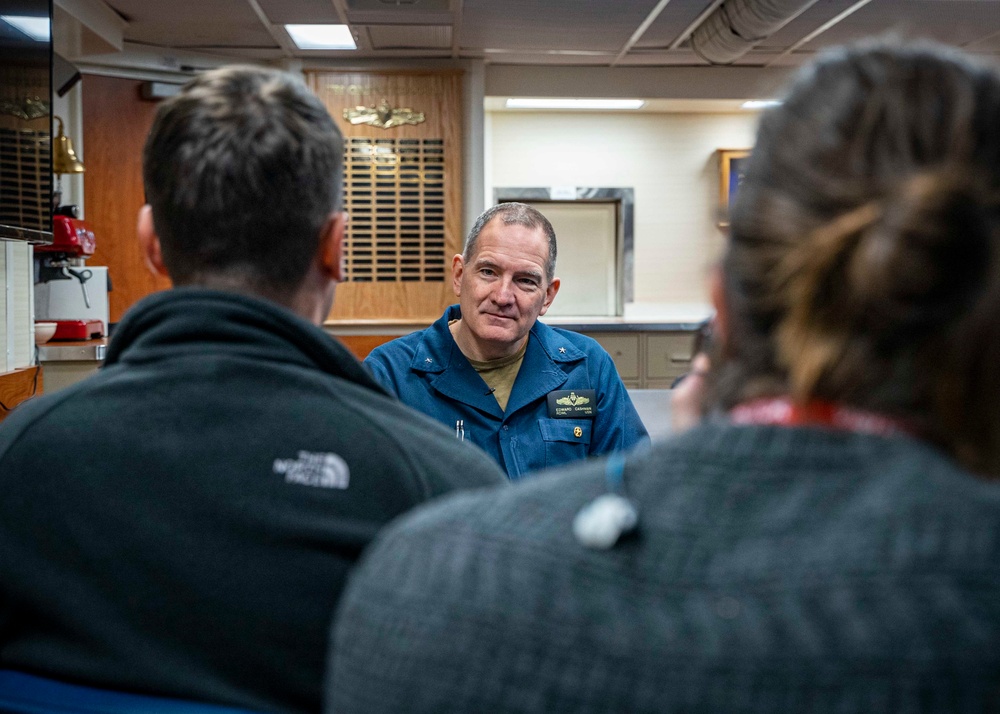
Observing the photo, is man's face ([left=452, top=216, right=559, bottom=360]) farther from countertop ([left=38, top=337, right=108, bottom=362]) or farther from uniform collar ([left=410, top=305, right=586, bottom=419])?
countertop ([left=38, top=337, right=108, bottom=362])

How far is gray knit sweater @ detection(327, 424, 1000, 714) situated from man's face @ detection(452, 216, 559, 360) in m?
1.76

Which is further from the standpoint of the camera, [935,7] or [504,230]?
[935,7]

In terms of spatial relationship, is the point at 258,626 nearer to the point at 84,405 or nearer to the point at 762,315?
the point at 84,405

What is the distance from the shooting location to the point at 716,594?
527 millimetres

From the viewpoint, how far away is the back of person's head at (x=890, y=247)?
55 cm

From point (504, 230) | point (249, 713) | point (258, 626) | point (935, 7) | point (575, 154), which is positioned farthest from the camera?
point (575, 154)

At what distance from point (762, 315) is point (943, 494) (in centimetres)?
16

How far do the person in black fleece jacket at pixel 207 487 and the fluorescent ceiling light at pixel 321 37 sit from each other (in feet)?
15.1

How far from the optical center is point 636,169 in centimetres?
666

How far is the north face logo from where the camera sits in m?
0.91

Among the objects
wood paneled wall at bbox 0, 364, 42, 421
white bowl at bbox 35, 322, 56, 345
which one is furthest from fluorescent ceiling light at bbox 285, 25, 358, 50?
wood paneled wall at bbox 0, 364, 42, 421

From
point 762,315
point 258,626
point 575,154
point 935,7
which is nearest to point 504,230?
point 258,626

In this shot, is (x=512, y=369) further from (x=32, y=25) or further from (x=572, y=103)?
(x=572, y=103)

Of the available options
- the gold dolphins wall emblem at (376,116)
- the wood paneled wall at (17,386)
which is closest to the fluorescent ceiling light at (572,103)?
the gold dolphins wall emblem at (376,116)
